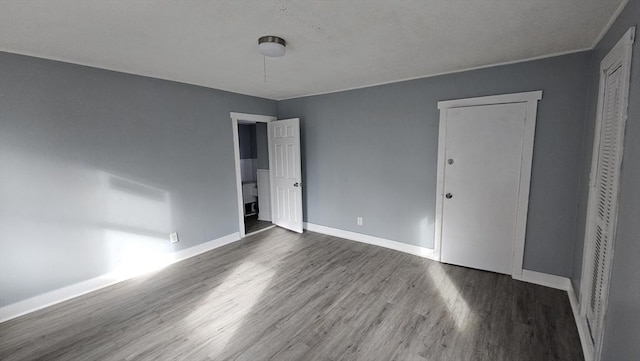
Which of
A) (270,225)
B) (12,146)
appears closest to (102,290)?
(12,146)

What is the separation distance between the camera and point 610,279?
4.78 ft

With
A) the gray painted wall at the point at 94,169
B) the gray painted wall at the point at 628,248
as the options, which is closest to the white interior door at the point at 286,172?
the gray painted wall at the point at 94,169

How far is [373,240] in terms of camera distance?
3939mm

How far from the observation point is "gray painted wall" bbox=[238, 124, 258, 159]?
6339 mm

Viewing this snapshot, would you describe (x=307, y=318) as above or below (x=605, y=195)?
below

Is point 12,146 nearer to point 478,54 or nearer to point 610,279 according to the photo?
point 478,54

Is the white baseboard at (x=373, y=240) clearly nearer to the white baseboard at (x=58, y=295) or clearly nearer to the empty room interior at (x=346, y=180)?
the empty room interior at (x=346, y=180)

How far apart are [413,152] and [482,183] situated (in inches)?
34.2

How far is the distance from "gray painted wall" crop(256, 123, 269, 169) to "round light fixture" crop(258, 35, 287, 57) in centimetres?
292

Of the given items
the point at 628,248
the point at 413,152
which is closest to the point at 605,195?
the point at 628,248

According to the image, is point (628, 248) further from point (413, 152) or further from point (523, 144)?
point (413, 152)

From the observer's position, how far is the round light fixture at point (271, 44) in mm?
2012

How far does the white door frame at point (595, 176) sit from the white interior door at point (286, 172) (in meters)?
3.34

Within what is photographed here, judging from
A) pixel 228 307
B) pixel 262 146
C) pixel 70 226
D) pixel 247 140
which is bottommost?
pixel 228 307
